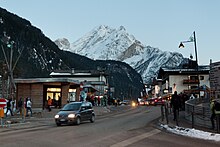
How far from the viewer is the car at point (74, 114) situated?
23.9 meters

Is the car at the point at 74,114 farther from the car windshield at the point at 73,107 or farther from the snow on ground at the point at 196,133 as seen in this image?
the snow on ground at the point at 196,133

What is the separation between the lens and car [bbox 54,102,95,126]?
78.5ft

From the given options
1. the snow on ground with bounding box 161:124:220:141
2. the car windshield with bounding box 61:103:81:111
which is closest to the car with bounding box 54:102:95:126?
the car windshield with bounding box 61:103:81:111

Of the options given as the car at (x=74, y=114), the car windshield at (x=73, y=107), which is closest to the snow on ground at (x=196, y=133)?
the car at (x=74, y=114)

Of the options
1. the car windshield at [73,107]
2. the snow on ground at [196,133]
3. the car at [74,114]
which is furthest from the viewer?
the car windshield at [73,107]

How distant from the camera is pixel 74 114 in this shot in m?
24.1

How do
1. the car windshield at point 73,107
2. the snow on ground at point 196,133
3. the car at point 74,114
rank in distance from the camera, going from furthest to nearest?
the car windshield at point 73,107, the car at point 74,114, the snow on ground at point 196,133

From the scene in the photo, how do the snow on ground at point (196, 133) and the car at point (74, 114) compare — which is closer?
the snow on ground at point (196, 133)

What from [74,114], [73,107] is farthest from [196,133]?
[73,107]

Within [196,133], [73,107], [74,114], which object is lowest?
[196,133]

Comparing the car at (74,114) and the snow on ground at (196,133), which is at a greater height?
the car at (74,114)

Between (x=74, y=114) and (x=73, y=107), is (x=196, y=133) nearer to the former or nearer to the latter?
(x=74, y=114)

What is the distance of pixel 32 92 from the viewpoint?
133 feet

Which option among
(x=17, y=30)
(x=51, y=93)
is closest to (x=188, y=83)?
(x=51, y=93)
